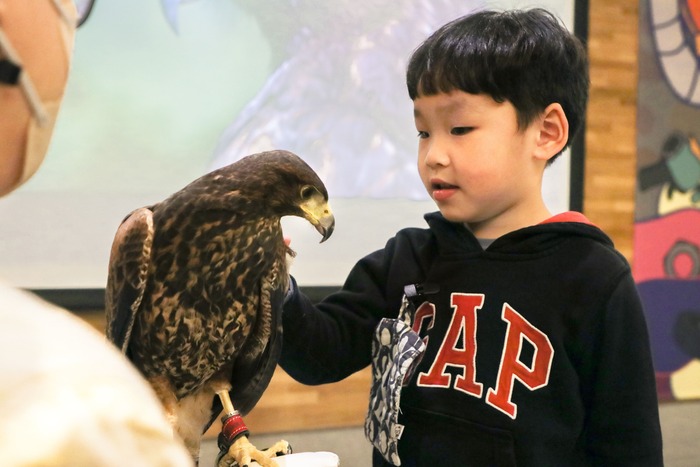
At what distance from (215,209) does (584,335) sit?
51cm

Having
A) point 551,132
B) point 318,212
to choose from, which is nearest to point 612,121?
point 551,132

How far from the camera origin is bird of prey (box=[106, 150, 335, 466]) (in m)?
0.80

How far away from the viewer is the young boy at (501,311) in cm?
96

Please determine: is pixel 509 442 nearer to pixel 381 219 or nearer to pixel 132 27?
pixel 381 219


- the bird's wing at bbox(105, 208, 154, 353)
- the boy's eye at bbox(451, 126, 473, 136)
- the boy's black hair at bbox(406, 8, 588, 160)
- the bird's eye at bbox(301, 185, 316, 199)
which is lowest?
the bird's wing at bbox(105, 208, 154, 353)

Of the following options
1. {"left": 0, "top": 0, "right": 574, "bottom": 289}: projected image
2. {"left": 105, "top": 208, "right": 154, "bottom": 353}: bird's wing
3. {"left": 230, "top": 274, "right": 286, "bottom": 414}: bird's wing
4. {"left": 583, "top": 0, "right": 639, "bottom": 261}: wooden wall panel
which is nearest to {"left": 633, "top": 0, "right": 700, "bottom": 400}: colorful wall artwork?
{"left": 583, "top": 0, "right": 639, "bottom": 261}: wooden wall panel

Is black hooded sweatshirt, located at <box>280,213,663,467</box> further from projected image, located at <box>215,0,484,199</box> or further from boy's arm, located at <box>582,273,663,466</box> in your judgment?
projected image, located at <box>215,0,484,199</box>

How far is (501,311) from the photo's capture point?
995 mm

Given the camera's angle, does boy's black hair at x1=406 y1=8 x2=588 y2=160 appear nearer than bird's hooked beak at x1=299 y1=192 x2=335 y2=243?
No

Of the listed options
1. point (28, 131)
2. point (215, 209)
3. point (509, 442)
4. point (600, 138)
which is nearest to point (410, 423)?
point (509, 442)

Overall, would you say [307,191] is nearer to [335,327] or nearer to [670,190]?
[335,327]

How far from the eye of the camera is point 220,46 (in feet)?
6.23

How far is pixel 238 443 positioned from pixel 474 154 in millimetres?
474

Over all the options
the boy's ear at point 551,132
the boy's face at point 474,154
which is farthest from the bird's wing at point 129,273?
the boy's ear at point 551,132
